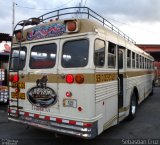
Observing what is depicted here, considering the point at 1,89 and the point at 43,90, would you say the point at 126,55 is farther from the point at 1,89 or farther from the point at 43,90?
the point at 1,89

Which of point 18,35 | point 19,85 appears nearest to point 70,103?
point 19,85

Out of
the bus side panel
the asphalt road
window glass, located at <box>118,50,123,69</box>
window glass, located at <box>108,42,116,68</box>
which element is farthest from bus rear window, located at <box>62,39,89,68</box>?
the asphalt road

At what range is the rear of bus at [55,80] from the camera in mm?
5215

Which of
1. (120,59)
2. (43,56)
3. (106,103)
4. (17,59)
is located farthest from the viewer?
(120,59)

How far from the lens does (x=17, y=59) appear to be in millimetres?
6473

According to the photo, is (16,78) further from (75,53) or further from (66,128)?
(66,128)

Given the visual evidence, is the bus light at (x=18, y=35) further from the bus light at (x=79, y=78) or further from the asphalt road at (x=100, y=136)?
the asphalt road at (x=100, y=136)

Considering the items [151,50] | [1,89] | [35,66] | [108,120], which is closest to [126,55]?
[108,120]

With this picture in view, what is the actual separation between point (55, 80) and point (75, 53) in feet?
2.36

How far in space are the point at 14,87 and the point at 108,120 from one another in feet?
7.83

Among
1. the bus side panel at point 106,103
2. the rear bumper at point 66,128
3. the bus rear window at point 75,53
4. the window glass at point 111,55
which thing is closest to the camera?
the rear bumper at point 66,128

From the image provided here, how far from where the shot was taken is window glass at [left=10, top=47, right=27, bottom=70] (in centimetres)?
633

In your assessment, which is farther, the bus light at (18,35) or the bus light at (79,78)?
the bus light at (18,35)

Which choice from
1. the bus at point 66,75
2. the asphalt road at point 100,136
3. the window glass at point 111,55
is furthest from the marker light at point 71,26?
the asphalt road at point 100,136
